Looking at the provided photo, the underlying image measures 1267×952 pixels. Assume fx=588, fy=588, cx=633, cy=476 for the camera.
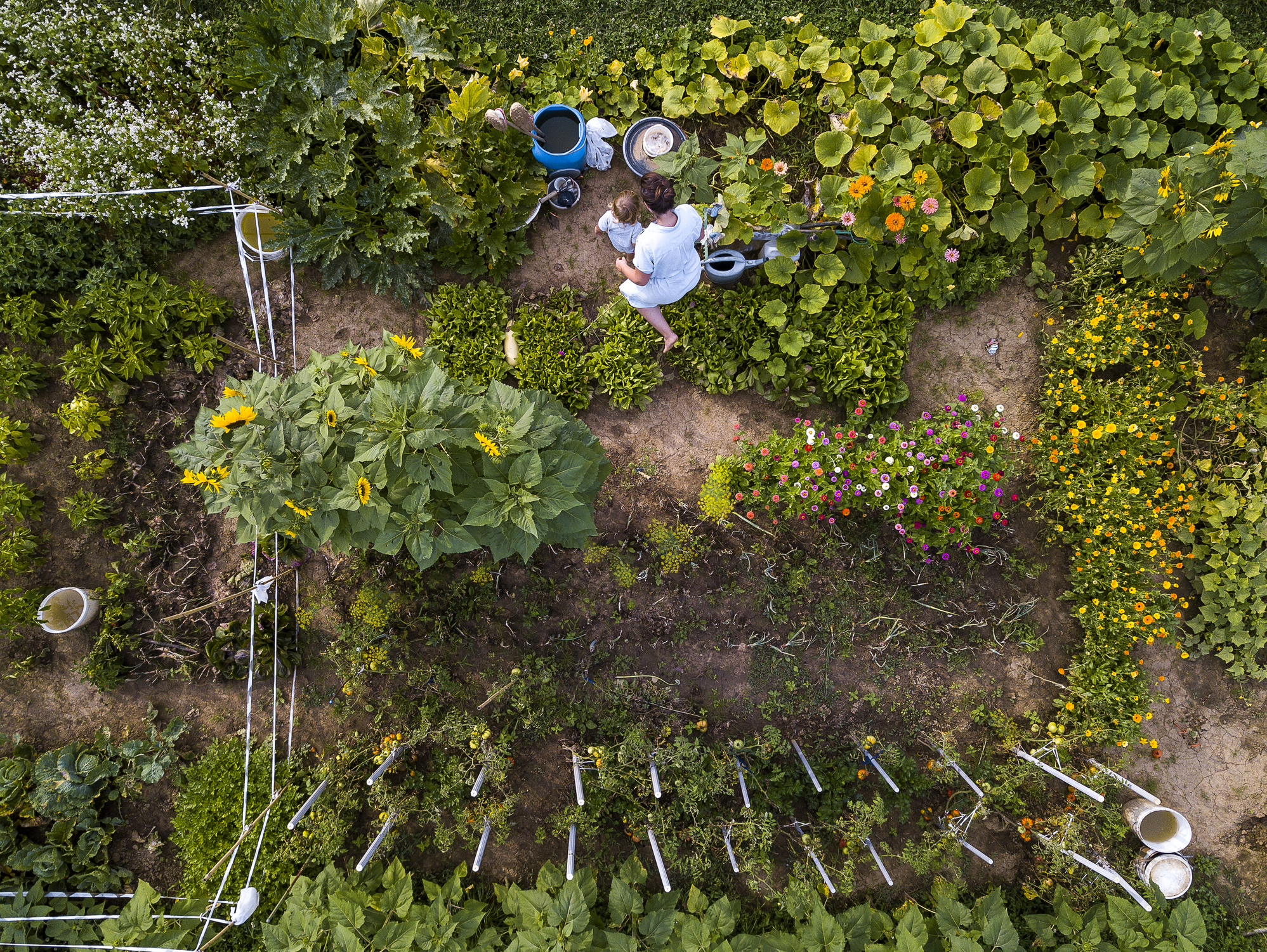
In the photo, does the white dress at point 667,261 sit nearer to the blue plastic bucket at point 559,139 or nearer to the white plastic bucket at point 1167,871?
the blue plastic bucket at point 559,139

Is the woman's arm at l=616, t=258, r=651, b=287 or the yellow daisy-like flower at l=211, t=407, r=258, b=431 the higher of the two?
the woman's arm at l=616, t=258, r=651, b=287

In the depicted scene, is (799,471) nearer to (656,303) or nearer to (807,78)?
(656,303)

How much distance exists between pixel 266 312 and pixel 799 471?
5010 mm

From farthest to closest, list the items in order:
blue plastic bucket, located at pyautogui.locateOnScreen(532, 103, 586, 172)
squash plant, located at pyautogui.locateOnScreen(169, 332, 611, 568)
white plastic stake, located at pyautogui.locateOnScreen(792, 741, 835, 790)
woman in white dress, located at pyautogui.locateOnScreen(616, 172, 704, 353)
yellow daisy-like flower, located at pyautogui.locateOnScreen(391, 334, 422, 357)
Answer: blue plastic bucket, located at pyautogui.locateOnScreen(532, 103, 586, 172), white plastic stake, located at pyautogui.locateOnScreen(792, 741, 835, 790), woman in white dress, located at pyautogui.locateOnScreen(616, 172, 704, 353), yellow daisy-like flower, located at pyautogui.locateOnScreen(391, 334, 422, 357), squash plant, located at pyautogui.locateOnScreen(169, 332, 611, 568)

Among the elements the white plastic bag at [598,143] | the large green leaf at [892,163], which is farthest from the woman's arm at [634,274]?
the large green leaf at [892,163]

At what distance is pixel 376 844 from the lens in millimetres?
4480

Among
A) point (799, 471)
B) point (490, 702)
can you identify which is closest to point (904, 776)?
point (799, 471)

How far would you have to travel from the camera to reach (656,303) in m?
4.89

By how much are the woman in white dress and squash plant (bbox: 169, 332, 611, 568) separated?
4.69 ft

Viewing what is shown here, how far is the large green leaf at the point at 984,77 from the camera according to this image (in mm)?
4973

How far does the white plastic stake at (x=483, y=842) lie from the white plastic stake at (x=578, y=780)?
73cm

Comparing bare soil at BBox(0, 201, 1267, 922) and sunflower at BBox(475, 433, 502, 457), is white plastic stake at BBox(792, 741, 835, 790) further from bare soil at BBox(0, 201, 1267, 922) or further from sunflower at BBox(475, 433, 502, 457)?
sunflower at BBox(475, 433, 502, 457)

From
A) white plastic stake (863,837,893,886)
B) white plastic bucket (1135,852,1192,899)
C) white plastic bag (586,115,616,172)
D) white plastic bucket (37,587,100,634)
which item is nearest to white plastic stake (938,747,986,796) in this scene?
white plastic stake (863,837,893,886)

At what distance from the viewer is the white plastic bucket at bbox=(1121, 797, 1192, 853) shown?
4.90m
